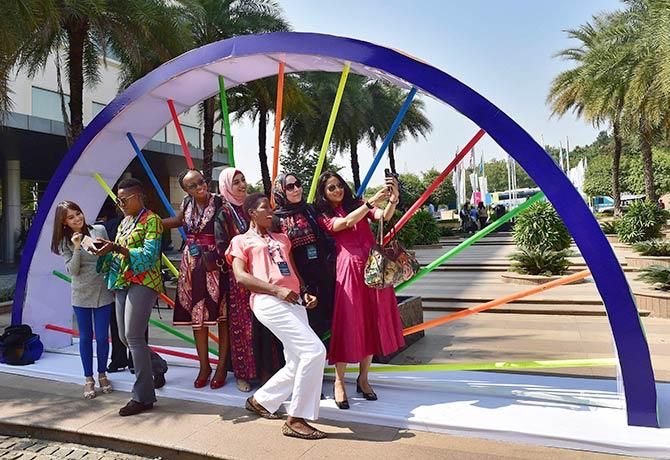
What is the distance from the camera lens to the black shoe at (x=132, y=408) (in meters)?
4.25

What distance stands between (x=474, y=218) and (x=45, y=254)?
81.6ft

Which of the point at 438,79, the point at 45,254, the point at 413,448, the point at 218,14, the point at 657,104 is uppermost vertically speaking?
the point at 218,14

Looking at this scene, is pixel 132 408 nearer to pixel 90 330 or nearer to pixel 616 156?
pixel 90 330

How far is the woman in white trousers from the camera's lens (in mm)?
3629

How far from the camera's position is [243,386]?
4.52 meters

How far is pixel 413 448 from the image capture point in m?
3.48

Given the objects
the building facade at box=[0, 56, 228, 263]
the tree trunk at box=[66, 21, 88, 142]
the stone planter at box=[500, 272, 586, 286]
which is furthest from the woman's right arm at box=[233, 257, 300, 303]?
the building facade at box=[0, 56, 228, 263]

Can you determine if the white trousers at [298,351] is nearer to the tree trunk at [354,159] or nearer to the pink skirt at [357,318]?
the pink skirt at [357,318]

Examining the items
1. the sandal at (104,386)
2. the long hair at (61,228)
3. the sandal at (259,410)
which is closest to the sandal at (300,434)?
the sandal at (259,410)

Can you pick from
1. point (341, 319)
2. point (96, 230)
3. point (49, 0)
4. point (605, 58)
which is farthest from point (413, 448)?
point (605, 58)

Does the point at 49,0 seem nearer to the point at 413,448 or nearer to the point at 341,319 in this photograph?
the point at 341,319

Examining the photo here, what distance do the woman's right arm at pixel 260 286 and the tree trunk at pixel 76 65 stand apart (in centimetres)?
1062

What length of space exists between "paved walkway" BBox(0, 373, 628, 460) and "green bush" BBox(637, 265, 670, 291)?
19.4 ft

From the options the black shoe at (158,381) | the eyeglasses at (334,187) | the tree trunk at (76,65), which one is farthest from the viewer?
the tree trunk at (76,65)
